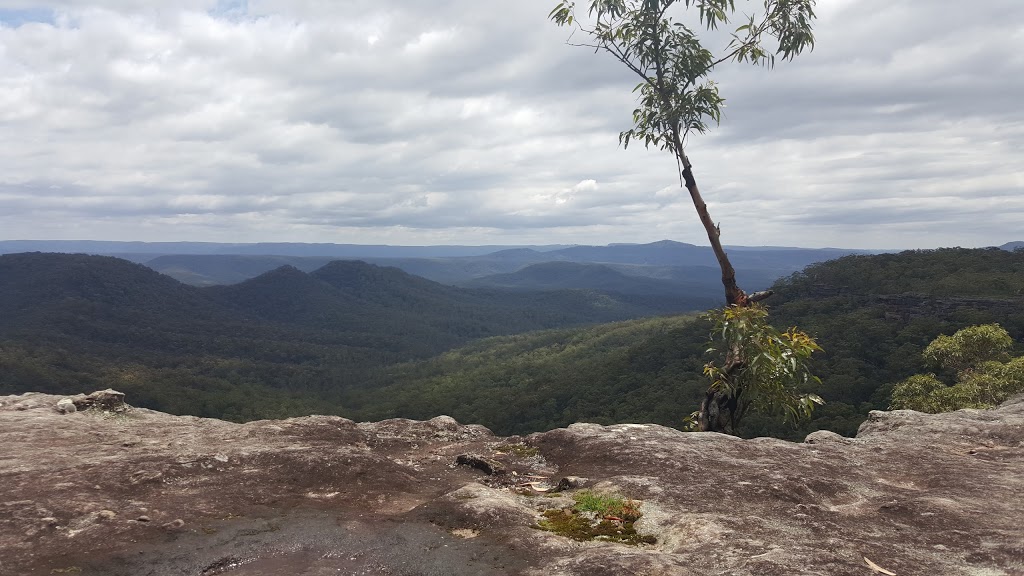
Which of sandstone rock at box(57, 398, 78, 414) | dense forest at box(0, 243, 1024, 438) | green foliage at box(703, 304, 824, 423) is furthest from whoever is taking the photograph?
dense forest at box(0, 243, 1024, 438)

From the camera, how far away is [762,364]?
50.0ft

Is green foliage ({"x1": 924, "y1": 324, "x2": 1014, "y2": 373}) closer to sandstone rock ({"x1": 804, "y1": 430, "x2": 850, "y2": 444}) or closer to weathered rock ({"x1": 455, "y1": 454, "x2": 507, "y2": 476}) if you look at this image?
sandstone rock ({"x1": 804, "y1": 430, "x2": 850, "y2": 444})

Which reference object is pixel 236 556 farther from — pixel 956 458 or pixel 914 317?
pixel 914 317

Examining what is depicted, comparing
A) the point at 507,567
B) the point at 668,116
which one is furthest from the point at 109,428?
the point at 668,116

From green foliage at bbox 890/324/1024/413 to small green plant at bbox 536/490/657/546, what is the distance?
2300 centimetres

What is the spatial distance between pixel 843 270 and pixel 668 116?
14348cm

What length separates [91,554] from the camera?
7605 mm

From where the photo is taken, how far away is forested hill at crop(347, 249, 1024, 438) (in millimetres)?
78938

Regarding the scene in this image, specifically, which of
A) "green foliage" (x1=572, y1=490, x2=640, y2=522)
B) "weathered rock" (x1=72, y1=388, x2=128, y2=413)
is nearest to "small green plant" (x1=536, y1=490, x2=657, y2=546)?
"green foliage" (x1=572, y1=490, x2=640, y2=522)

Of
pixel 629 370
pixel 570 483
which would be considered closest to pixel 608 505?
pixel 570 483

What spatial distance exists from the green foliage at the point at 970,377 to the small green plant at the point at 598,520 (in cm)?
2300

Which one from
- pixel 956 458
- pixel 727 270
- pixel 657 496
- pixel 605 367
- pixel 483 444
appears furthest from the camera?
pixel 605 367

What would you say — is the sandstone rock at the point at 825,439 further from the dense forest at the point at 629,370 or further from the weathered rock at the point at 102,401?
the dense forest at the point at 629,370

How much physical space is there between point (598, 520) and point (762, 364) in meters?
8.21
